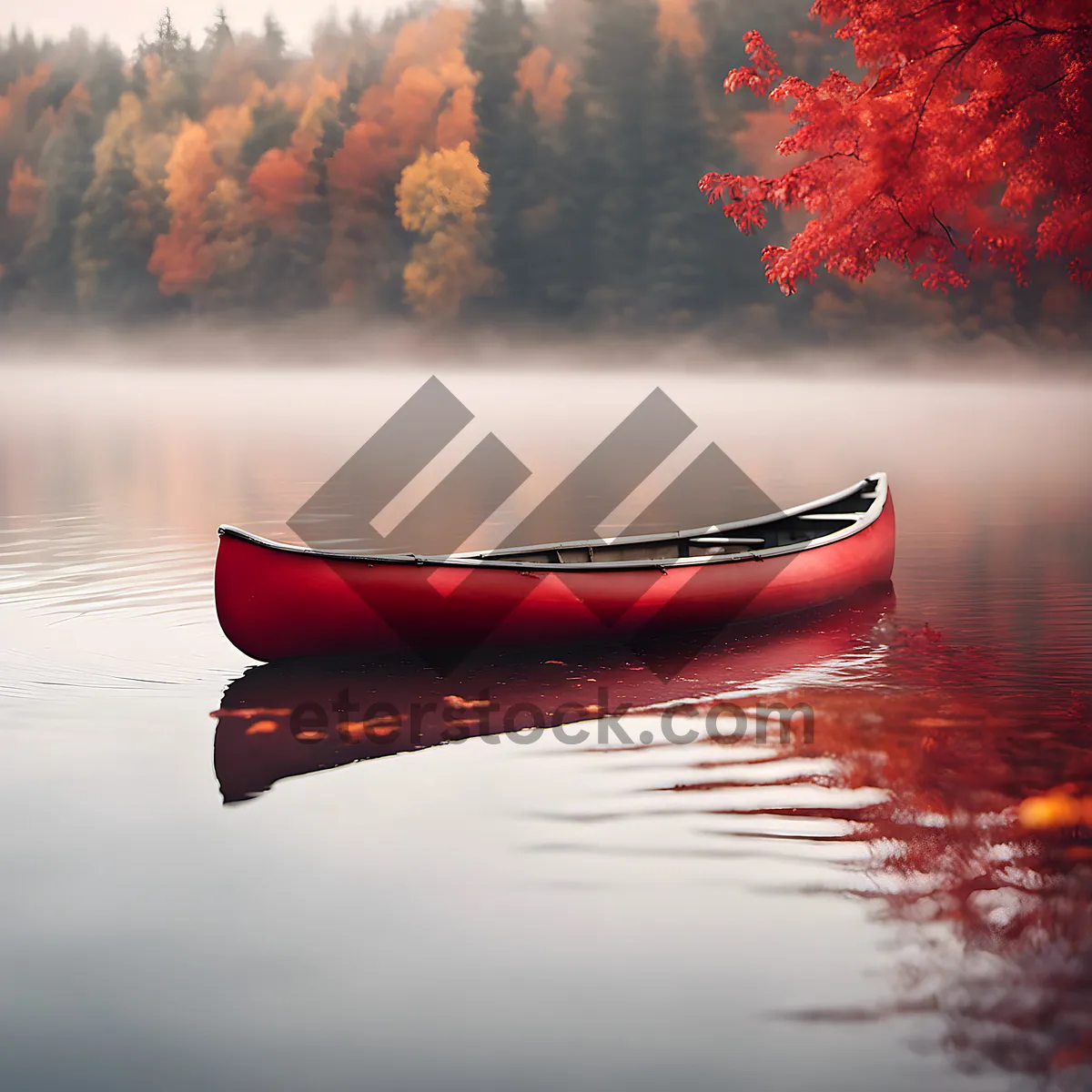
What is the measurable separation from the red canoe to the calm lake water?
309 mm

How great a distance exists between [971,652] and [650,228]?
63.8 meters

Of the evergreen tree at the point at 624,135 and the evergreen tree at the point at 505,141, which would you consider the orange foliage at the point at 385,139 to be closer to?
the evergreen tree at the point at 505,141

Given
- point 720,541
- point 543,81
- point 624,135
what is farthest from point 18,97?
point 720,541

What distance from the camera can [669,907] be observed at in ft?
19.2

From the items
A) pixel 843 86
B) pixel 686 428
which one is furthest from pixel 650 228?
pixel 843 86

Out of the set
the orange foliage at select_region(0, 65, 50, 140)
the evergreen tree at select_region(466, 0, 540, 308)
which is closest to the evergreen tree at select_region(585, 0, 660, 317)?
→ the evergreen tree at select_region(466, 0, 540, 308)

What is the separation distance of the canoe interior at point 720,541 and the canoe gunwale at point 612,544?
0.06 feet

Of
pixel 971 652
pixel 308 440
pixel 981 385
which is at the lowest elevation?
pixel 981 385

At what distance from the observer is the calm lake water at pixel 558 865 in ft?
15.6

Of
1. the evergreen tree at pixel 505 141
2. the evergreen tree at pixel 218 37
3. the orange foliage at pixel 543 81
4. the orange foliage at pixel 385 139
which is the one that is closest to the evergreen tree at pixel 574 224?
the evergreen tree at pixel 505 141

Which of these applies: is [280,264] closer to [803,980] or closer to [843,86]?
[843,86]

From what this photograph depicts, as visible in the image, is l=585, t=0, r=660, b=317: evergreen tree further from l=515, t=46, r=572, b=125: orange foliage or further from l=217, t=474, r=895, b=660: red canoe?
l=217, t=474, r=895, b=660: red canoe

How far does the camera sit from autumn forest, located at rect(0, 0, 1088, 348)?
70.6m

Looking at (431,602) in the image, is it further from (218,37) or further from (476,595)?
(218,37)
